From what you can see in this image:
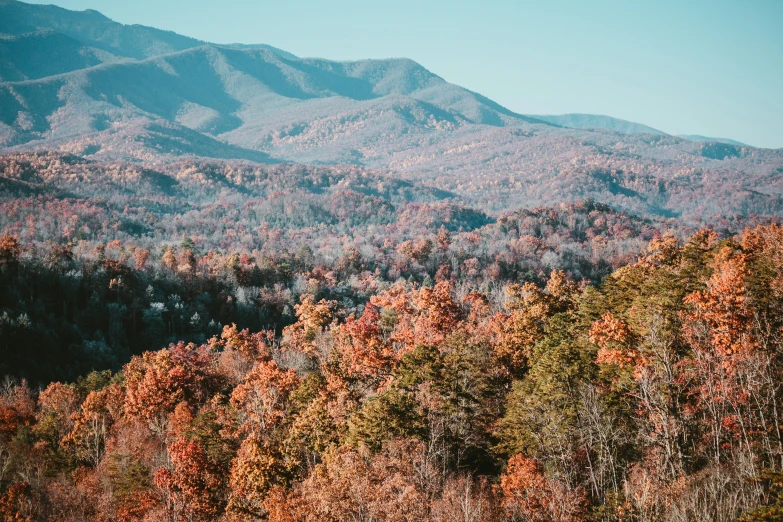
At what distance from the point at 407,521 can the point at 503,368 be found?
22434 mm

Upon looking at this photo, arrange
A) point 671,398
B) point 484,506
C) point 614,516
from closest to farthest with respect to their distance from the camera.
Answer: point 614,516 → point 671,398 → point 484,506

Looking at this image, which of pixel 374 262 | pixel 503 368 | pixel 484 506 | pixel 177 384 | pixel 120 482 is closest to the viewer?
pixel 484 506

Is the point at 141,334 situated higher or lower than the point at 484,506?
lower

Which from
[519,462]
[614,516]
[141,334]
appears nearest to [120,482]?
[519,462]

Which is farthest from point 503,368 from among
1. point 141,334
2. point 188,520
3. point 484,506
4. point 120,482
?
point 141,334

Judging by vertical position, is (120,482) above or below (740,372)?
below

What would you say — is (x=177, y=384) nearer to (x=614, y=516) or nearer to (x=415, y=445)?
(x=415, y=445)

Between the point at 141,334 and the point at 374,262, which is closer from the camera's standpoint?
the point at 141,334

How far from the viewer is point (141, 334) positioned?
352ft

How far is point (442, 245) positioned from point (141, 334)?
92.7m

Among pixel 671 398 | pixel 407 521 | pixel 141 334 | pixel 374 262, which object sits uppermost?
pixel 671 398

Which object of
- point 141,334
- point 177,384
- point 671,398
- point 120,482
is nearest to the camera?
point 671,398

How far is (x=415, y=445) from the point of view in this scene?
33188 millimetres

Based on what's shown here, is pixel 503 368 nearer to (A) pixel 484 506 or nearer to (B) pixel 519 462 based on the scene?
(B) pixel 519 462
